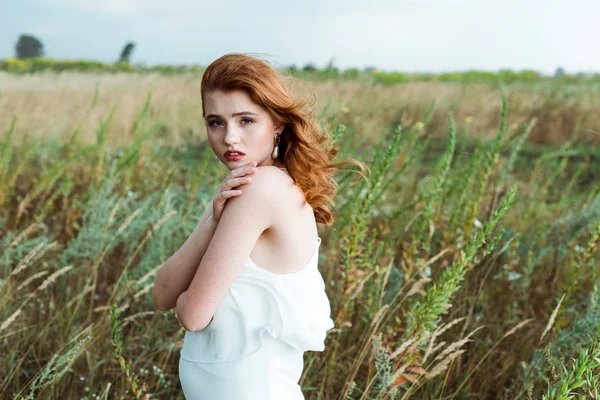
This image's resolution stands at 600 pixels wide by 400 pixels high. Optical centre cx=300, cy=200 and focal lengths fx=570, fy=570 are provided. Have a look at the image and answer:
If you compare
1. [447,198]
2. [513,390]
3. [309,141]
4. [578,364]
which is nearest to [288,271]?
[309,141]

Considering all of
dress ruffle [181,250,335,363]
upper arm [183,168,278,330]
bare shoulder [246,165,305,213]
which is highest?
bare shoulder [246,165,305,213]

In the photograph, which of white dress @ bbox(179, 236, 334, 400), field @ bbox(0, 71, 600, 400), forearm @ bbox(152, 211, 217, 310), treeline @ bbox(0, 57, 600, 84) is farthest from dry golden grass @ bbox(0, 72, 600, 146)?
treeline @ bbox(0, 57, 600, 84)

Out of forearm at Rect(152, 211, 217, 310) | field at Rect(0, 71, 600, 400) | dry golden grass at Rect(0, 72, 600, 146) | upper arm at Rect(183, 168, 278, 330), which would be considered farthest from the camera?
dry golden grass at Rect(0, 72, 600, 146)

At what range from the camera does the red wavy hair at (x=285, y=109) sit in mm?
1304

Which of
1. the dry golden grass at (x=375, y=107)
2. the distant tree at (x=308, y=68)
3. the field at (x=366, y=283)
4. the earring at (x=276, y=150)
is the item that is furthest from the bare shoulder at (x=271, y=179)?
the distant tree at (x=308, y=68)

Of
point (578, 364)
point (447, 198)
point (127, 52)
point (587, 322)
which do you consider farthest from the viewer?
point (127, 52)

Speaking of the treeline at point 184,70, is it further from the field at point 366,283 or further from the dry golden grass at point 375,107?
the field at point 366,283

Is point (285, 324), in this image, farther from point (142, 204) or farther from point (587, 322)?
point (142, 204)

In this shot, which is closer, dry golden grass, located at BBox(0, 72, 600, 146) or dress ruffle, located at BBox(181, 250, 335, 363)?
dress ruffle, located at BBox(181, 250, 335, 363)

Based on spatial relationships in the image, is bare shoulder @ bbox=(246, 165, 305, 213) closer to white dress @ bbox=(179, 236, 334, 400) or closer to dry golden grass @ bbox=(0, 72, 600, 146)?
white dress @ bbox=(179, 236, 334, 400)

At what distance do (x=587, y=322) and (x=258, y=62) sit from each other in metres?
1.71

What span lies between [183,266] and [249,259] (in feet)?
0.54

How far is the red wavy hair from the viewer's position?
4.28ft

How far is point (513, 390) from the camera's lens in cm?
228
